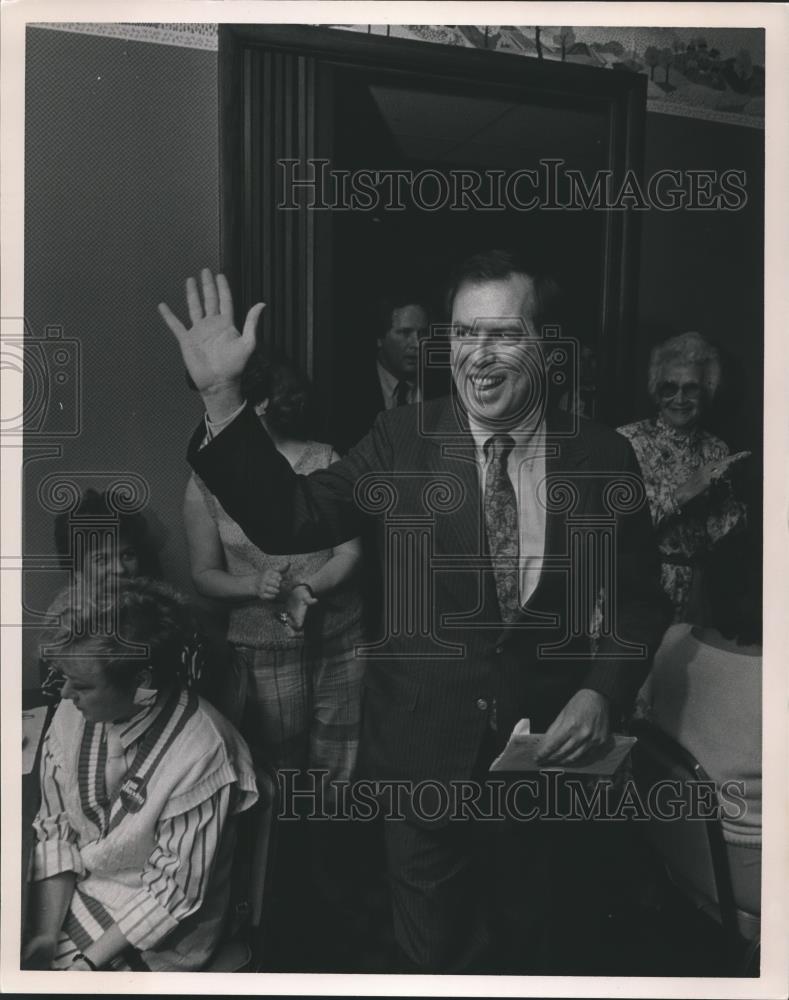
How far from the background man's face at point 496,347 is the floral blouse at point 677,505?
0.21m

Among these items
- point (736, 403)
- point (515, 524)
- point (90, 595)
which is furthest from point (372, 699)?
point (736, 403)

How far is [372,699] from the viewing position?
1679 mm

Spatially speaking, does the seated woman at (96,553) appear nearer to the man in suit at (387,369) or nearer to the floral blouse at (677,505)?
the man in suit at (387,369)

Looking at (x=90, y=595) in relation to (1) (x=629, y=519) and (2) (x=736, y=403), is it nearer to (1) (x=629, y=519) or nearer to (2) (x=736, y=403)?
(1) (x=629, y=519)

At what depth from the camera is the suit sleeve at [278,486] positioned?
1646mm

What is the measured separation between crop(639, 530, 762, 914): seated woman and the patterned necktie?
1.07ft

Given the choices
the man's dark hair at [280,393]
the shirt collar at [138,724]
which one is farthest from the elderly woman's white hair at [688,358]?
the shirt collar at [138,724]

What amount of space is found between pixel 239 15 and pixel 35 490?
0.94 meters

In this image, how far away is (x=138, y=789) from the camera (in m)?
1.66

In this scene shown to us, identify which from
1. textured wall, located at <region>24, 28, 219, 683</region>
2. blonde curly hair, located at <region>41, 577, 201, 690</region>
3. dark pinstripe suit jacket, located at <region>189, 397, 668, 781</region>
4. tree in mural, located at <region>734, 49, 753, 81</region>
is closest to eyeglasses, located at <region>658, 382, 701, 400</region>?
dark pinstripe suit jacket, located at <region>189, 397, 668, 781</region>

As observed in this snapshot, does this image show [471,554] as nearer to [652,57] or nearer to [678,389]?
[678,389]

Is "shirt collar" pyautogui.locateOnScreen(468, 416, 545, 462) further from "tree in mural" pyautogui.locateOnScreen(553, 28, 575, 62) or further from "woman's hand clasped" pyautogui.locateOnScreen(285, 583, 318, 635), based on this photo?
"tree in mural" pyautogui.locateOnScreen(553, 28, 575, 62)

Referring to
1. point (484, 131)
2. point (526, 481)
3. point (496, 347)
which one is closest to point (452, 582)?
point (526, 481)

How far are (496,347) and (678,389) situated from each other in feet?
1.15
